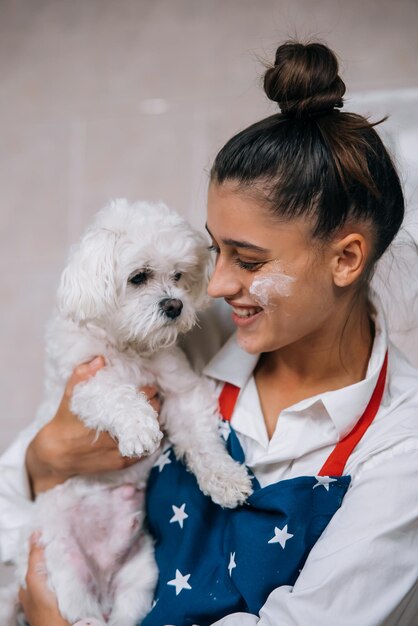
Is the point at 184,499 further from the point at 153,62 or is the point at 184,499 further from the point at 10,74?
the point at 10,74

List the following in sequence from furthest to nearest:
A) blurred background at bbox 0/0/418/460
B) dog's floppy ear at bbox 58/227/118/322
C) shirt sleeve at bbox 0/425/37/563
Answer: blurred background at bbox 0/0/418/460
shirt sleeve at bbox 0/425/37/563
dog's floppy ear at bbox 58/227/118/322

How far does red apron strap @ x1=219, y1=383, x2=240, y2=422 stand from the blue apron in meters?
0.05

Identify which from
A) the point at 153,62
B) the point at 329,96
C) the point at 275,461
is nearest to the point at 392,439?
the point at 275,461

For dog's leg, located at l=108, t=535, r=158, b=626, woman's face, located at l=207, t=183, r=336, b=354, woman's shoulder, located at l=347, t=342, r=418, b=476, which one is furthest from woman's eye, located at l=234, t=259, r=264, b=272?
dog's leg, located at l=108, t=535, r=158, b=626

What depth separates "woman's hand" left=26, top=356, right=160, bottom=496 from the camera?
1.29 metres

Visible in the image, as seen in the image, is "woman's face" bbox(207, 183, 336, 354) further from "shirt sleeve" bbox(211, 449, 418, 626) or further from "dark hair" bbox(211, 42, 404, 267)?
"shirt sleeve" bbox(211, 449, 418, 626)

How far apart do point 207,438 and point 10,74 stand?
4.70 feet

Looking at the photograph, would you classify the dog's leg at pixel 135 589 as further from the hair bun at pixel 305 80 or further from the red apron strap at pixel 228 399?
the hair bun at pixel 305 80

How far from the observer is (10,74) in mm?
2090

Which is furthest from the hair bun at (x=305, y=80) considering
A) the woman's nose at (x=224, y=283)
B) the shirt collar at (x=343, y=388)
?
the shirt collar at (x=343, y=388)

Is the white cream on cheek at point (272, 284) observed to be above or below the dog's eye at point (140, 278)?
above

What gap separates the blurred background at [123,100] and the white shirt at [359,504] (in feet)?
2.67

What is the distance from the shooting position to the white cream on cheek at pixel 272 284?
3.74 ft

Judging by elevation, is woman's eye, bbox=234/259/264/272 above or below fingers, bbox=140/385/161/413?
above
